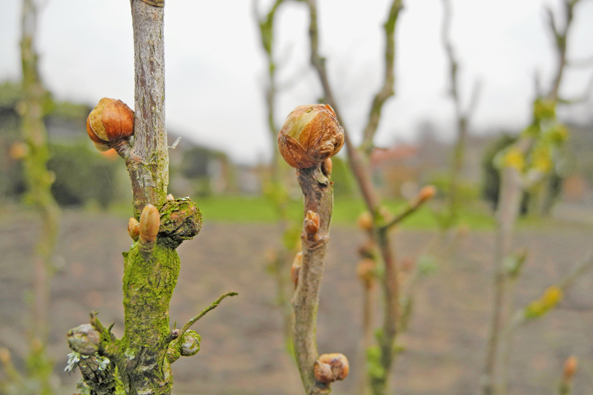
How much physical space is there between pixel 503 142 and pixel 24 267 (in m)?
8.44

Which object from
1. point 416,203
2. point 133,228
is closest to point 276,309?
point 416,203

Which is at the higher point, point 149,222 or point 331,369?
point 149,222

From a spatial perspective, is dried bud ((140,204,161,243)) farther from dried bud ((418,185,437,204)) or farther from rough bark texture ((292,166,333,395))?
dried bud ((418,185,437,204))

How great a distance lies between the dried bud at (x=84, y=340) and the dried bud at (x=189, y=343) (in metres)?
0.10

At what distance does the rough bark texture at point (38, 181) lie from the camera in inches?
79.1

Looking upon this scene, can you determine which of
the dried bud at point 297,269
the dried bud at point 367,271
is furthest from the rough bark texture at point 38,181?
the dried bud at point 297,269

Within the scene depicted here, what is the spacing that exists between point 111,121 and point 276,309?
5.05 m

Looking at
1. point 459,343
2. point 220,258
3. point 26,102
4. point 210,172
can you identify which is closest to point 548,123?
point 26,102

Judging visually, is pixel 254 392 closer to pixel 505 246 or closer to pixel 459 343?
pixel 459 343

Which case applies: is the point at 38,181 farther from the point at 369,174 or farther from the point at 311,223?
the point at 311,223

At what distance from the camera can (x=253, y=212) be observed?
11.1 meters

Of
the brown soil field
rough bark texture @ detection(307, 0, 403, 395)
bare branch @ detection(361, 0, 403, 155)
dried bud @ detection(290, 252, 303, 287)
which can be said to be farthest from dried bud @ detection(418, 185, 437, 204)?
the brown soil field

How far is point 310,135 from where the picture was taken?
0.41 m

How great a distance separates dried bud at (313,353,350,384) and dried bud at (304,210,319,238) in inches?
6.6
